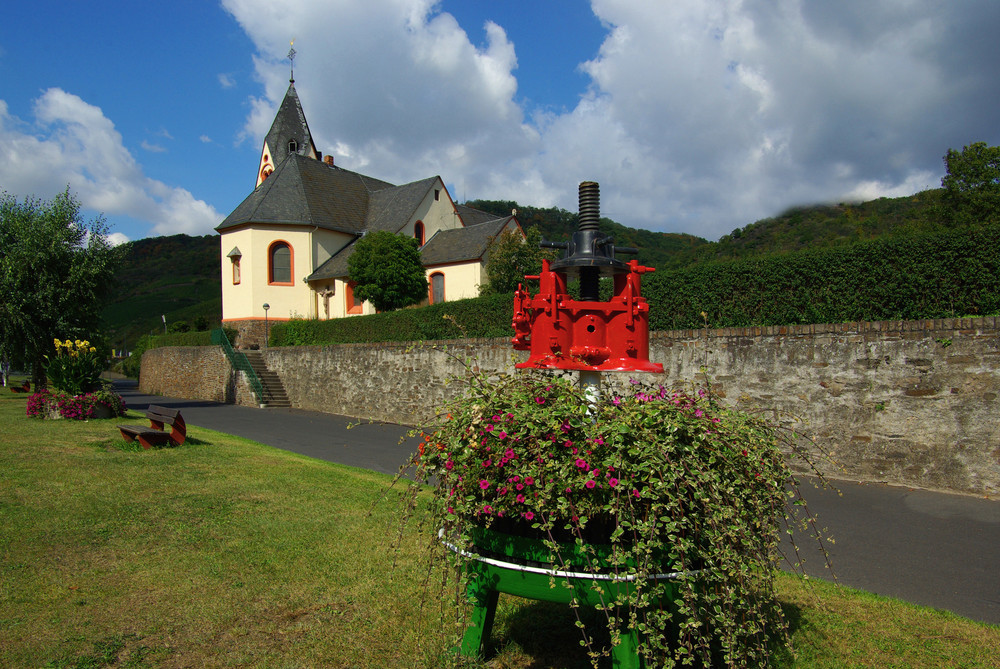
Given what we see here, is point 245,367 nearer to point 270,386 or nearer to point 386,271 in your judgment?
point 270,386

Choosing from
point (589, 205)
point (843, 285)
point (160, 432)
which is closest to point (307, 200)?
point (160, 432)

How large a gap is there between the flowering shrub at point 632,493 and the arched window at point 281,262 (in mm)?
36931

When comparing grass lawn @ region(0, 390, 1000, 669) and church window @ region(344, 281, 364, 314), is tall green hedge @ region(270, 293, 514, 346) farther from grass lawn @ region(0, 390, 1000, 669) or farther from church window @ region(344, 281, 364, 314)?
church window @ region(344, 281, 364, 314)

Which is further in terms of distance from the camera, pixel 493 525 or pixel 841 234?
pixel 841 234

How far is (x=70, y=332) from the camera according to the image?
22953 millimetres

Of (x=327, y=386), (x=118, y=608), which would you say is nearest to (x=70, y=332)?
(x=327, y=386)

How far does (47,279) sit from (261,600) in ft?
75.9

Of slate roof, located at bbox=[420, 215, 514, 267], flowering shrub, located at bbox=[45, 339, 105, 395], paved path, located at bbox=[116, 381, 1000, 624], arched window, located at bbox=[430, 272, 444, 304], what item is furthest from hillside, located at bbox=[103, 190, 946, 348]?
flowering shrub, located at bbox=[45, 339, 105, 395]

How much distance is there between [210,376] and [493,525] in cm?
2954

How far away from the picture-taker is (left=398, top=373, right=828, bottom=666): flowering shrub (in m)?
2.69

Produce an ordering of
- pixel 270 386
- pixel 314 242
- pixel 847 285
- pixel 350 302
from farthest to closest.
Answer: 1. pixel 314 242
2. pixel 350 302
3. pixel 270 386
4. pixel 847 285

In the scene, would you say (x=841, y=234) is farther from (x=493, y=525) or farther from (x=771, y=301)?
(x=493, y=525)

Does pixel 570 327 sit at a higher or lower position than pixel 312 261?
lower

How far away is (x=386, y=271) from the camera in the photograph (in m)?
30.8
